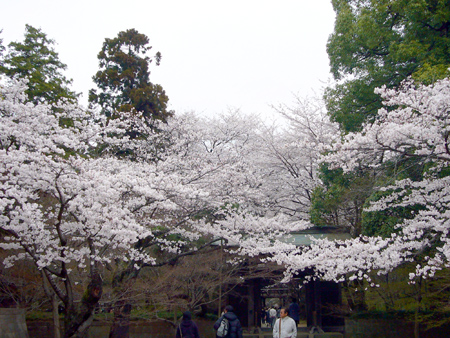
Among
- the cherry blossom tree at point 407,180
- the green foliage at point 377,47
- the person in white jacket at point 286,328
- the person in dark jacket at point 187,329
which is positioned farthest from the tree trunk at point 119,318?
the green foliage at point 377,47

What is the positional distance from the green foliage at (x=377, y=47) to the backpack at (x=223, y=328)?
21.1 feet

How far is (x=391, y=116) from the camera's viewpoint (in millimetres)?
7184

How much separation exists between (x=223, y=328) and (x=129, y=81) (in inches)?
529

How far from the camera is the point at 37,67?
15172mm

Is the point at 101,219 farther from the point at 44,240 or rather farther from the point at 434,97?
the point at 434,97

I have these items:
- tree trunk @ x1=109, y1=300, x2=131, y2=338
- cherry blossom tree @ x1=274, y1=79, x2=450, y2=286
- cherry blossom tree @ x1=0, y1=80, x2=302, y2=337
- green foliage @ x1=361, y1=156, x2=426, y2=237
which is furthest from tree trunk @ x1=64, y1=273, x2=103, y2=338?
green foliage @ x1=361, y1=156, x2=426, y2=237

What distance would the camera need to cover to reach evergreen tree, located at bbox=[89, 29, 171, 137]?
16797 millimetres

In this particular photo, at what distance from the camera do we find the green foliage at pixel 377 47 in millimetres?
9445

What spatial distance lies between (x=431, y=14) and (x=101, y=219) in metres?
8.60

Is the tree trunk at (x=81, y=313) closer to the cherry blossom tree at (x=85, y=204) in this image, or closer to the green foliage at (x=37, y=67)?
the cherry blossom tree at (x=85, y=204)

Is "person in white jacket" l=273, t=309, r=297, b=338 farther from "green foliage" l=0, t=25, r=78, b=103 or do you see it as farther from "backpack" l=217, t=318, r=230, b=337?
"green foliage" l=0, t=25, r=78, b=103

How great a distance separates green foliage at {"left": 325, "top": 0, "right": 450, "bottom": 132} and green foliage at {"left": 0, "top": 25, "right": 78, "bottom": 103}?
337 inches

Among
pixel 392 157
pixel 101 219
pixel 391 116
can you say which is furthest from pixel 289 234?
pixel 101 219

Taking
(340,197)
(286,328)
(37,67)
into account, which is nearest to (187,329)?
(286,328)
